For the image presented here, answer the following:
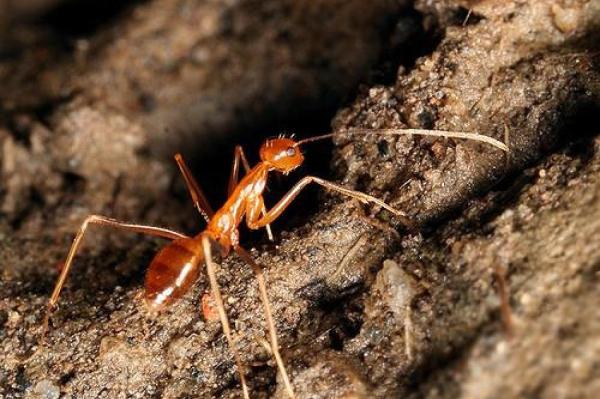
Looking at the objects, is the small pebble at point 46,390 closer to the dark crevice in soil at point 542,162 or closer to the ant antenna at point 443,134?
the ant antenna at point 443,134

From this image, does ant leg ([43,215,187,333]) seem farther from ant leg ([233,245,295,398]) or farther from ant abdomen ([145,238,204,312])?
ant leg ([233,245,295,398])

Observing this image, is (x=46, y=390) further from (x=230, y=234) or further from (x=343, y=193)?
(x=343, y=193)

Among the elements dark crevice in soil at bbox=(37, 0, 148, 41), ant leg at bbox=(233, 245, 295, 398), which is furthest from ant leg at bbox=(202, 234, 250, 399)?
dark crevice in soil at bbox=(37, 0, 148, 41)

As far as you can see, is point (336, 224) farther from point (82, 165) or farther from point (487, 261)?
point (82, 165)

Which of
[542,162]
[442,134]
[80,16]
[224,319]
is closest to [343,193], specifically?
[442,134]

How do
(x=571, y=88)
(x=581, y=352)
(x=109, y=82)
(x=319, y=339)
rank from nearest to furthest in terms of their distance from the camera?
(x=581, y=352) → (x=319, y=339) → (x=571, y=88) → (x=109, y=82)

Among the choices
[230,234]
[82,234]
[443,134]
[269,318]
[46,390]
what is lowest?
[269,318]

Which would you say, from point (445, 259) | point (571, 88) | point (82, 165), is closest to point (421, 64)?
point (571, 88)
